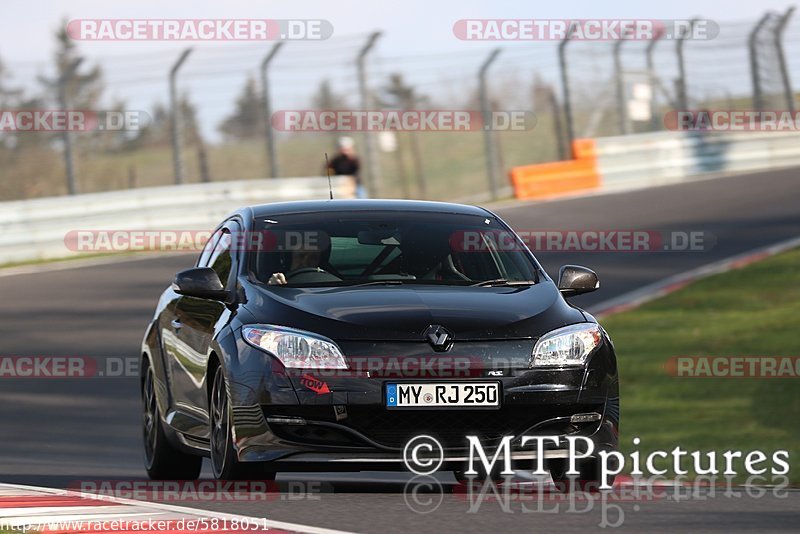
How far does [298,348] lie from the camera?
795 centimetres

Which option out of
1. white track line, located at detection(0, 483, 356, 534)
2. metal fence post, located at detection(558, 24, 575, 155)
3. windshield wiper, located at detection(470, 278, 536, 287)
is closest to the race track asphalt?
white track line, located at detection(0, 483, 356, 534)

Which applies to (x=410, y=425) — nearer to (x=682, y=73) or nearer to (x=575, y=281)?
(x=575, y=281)

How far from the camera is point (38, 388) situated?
15062mm

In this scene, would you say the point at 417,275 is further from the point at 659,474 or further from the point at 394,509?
the point at 659,474

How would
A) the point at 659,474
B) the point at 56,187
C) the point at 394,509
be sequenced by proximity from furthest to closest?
1. the point at 56,187
2. the point at 659,474
3. the point at 394,509

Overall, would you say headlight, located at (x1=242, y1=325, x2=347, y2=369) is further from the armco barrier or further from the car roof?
the armco barrier

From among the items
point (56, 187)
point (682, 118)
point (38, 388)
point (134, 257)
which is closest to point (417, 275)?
point (38, 388)

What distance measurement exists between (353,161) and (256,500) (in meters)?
19.8

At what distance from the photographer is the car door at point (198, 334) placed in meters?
8.75

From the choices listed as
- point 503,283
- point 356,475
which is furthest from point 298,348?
point 356,475

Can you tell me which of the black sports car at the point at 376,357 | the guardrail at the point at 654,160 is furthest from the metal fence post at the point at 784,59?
the black sports car at the point at 376,357

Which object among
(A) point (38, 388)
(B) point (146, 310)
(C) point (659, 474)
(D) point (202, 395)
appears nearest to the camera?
(D) point (202, 395)

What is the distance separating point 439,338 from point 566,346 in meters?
0.65

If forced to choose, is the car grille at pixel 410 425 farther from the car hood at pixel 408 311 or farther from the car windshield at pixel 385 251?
the car windshield at pixel 385 251
